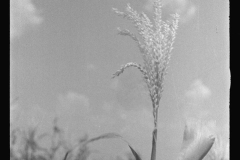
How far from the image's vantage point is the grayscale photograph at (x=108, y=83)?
5.41ft

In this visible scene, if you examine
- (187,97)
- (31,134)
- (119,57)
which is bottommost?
(31,134)

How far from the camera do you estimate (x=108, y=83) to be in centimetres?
168

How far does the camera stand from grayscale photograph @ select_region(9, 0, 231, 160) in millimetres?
1650

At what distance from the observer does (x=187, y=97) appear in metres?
1.76

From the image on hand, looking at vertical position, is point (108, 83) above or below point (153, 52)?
below

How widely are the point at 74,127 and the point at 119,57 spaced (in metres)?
0.39

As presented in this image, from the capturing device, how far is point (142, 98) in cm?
170
